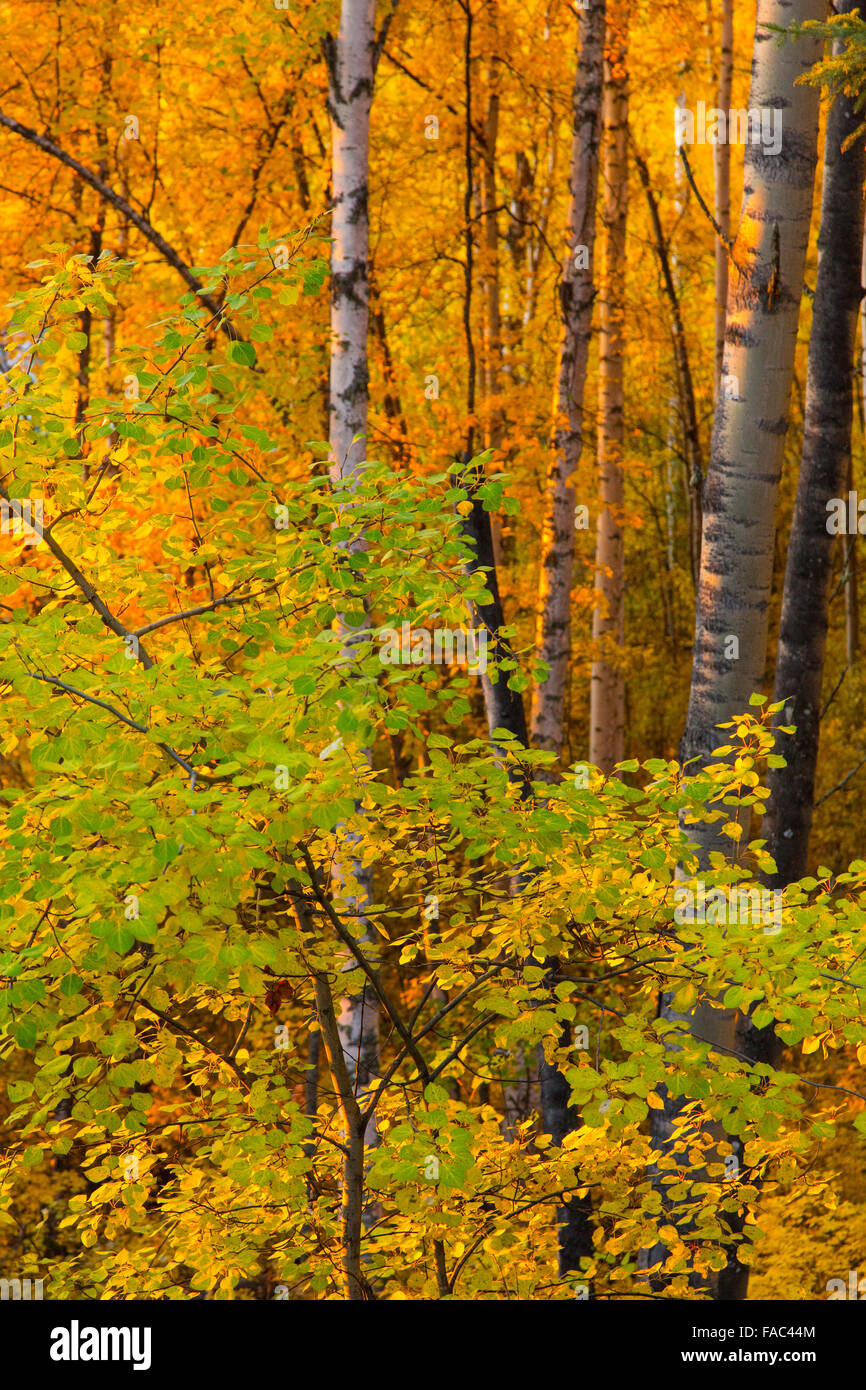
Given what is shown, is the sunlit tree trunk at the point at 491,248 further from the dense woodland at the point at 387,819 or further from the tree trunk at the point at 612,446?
the dense woodland at the point at 387,819

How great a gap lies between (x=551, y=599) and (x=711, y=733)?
3.02 metres

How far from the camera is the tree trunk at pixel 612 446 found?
8.44 meters

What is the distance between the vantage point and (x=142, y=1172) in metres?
3.16

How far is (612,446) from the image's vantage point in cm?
848

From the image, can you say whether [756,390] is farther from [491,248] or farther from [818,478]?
[491,248]

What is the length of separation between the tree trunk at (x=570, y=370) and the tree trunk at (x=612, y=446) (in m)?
1.53

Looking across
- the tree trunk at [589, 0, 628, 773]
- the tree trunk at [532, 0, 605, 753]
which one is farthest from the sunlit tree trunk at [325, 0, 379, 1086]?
the tree trunk at [589, 0, 628, 773]

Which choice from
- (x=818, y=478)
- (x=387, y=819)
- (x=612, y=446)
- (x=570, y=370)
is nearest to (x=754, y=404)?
(x=818, y=478)

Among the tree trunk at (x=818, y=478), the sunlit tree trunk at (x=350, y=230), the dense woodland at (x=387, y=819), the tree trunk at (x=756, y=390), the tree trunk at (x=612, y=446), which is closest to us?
the dense woodland at (x=387, y=819)

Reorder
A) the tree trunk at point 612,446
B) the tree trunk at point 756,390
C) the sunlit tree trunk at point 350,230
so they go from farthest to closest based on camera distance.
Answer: the tree trunk at point 612,446 → the sunlit tree trunk at point 350,230 → the tree trunk at point 756,390

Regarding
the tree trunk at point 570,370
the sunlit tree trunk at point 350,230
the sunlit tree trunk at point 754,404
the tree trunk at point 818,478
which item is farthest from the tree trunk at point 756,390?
the tree trunk at point 570,370

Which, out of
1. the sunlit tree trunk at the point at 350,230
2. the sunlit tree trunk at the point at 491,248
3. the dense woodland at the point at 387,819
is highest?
the sunlit tree trunk at the point at 491,248

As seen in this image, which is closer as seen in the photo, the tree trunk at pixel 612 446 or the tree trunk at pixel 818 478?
the tree trunk at pixel 818 478
